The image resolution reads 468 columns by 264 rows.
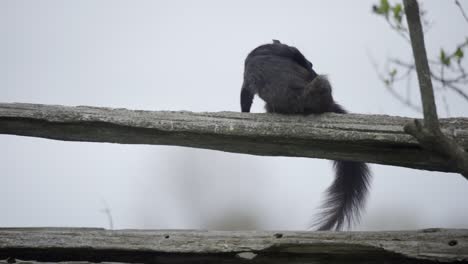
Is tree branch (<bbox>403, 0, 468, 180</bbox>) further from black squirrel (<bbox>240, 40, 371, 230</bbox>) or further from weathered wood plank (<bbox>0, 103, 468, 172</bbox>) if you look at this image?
black squirrel (<bbox>240, 40, 371, 230</bbox>)

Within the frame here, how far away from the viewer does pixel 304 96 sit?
4191mm

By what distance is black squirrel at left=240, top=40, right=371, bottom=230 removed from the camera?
4.21 m

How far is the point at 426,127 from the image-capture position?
2961mm

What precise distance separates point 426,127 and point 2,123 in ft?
7.03

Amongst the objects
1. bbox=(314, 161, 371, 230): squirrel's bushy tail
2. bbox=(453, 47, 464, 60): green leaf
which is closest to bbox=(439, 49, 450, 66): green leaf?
bbox=(453, 47, 464, 60): green leaf

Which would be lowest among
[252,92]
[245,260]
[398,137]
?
[245,260]

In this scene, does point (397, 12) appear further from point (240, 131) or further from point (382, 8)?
point (240, 131)

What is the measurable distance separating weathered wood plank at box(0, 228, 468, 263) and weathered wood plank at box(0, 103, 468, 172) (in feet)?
1.41

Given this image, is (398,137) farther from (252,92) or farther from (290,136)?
(252,92)

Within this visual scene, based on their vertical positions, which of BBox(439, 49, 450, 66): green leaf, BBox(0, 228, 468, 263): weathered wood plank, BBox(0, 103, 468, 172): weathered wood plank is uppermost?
BBox(439, 49, 450, 66): green leaf

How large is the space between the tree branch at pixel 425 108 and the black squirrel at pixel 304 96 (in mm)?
1196

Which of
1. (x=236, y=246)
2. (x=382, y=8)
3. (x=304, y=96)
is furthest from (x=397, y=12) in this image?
(x=236, y=246)

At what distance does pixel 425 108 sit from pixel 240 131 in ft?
3.42

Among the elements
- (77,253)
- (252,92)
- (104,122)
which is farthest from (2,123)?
(252,92)
